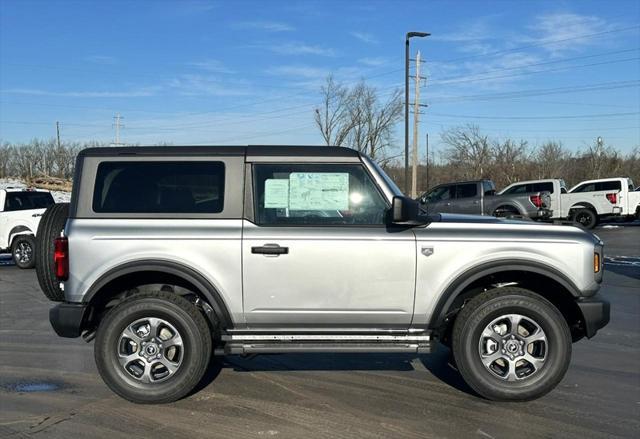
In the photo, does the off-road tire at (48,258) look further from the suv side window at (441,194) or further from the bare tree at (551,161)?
the bare tree at (551,161)

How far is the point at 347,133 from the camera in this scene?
159 ft

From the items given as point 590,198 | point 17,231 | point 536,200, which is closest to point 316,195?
point 17,231

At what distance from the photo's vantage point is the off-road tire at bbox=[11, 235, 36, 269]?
13508 mm

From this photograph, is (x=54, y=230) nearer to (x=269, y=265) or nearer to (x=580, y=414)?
(x=269, y=265)

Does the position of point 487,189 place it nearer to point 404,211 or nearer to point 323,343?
point 404,211

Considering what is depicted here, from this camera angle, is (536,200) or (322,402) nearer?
(322,402)

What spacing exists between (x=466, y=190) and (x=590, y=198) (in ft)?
16.3

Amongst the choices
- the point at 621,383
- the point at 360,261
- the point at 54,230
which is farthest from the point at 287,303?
the point at 621,383

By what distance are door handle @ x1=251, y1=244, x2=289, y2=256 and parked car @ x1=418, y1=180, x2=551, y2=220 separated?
16.1 meters

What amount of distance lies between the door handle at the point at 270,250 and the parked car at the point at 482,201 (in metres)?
16.1

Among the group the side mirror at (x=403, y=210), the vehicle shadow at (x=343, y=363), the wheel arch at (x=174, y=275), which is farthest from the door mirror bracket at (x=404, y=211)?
the vehicle shadow at (x=343, y=363)

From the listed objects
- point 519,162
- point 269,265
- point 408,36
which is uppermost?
point 408,36

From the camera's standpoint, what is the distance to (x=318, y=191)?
4.67m

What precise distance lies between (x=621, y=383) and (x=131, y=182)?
449 centimetres
